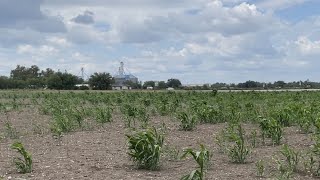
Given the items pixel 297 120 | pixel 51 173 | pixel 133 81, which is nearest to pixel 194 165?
pixel 51 173

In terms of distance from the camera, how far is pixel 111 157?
9273 mm

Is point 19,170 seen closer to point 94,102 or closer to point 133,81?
point 94,102

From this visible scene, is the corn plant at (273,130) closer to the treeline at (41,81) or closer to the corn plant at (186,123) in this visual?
the corn plant at (186,123)

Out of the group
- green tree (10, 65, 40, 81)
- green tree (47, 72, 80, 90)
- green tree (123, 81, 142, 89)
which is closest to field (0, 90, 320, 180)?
green tree (47, 72, 80, 90)

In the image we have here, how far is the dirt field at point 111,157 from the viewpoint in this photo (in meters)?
7.60

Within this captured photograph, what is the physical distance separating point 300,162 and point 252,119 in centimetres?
703

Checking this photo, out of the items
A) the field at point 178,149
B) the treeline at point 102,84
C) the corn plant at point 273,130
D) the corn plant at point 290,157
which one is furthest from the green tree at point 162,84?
the corn plant at point 290,157

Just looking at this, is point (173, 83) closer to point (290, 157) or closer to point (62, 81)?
point (62, 81)

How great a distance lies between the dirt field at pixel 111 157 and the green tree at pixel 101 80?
86.1 metres

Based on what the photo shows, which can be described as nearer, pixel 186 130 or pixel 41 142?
pixel 41 142

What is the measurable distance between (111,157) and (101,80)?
91.3 metres

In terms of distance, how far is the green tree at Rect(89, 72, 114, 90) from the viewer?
3920 inches

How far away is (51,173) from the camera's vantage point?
25.2 ft

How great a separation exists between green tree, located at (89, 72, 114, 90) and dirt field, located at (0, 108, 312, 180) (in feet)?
282
